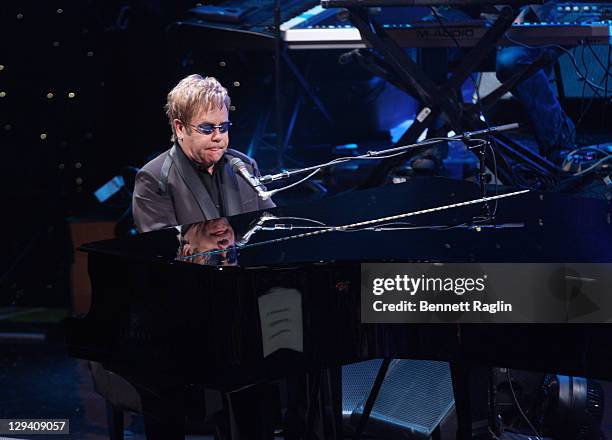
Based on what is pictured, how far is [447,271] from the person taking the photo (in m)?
3.10

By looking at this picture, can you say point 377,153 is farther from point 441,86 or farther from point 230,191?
point 441,86

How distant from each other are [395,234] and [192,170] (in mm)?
807

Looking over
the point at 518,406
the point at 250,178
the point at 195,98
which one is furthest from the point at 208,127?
the point at 518,406

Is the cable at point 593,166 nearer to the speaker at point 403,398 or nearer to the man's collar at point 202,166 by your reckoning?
the speaker at point 403,398

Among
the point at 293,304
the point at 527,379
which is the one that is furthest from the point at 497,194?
the point at 293,304

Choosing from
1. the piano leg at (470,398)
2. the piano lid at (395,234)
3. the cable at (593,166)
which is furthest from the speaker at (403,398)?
the cable at (593,166)

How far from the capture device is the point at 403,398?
13.8 ft

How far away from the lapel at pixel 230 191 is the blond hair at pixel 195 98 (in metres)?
0.26

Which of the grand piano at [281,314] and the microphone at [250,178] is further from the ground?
the microphone at [250,178]

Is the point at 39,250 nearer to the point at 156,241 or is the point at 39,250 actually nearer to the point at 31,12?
the point at 31,12

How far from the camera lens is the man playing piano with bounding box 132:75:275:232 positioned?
376cm

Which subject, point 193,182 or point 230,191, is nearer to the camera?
point 193,182

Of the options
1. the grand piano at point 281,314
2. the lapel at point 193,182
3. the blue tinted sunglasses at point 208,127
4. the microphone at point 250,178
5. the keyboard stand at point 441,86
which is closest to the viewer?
the grand piano at point 281,314

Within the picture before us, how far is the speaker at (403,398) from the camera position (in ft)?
13.5
